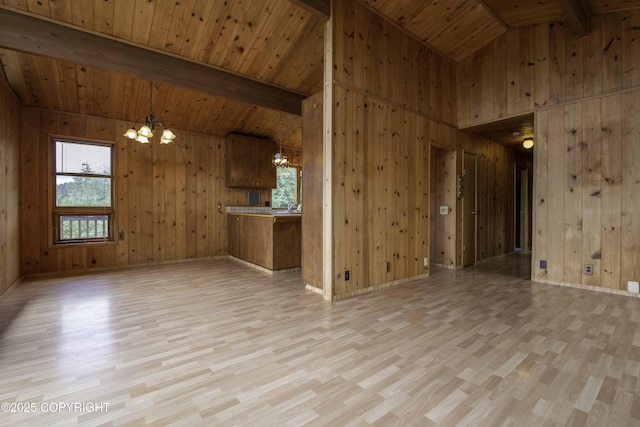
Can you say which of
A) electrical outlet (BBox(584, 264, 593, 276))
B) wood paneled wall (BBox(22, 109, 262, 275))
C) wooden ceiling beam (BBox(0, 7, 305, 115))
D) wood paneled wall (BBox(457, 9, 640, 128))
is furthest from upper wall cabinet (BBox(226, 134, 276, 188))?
electrical outlet (BBox(584, 264, 593, 276))

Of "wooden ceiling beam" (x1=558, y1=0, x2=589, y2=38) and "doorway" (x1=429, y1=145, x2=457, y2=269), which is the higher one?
"wooden ceiling beam" (x1=558, y1=0, x2=589, y2=38)

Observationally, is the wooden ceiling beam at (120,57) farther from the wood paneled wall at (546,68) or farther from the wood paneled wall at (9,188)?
the wood paneled wall at (546,68)

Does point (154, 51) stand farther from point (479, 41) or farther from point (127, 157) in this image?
point (479, 41)

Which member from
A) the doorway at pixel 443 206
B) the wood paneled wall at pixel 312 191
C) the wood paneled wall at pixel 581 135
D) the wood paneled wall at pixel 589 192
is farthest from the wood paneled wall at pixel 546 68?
the wood paneled wall at pixel 312 191

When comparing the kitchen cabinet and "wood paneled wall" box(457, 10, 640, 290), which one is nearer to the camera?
"wood paneled wall" box(457, 10, 640, 290)

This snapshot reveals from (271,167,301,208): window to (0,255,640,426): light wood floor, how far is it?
4305mm

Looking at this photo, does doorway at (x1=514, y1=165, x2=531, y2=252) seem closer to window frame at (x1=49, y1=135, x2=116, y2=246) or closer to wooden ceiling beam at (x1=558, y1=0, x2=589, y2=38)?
wooden ceiling beam at (x1=558, y1=0, x2=589, y2=38)

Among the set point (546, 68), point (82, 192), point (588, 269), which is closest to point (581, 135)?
point (546, 68)

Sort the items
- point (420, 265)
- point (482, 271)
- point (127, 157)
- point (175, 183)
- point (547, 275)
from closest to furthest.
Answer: point (547, 275) < point (420, 265) < point (482, 271) < point (127, 157) < point (175, 183)

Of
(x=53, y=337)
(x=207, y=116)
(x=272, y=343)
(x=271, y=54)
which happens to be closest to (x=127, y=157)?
(x=207, y=116)

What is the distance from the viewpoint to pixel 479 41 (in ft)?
15.7

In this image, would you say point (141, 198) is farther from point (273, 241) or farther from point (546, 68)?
point (546, 68)

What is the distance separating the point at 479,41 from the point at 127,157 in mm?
6534

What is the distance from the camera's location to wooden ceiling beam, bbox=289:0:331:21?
3210mm
